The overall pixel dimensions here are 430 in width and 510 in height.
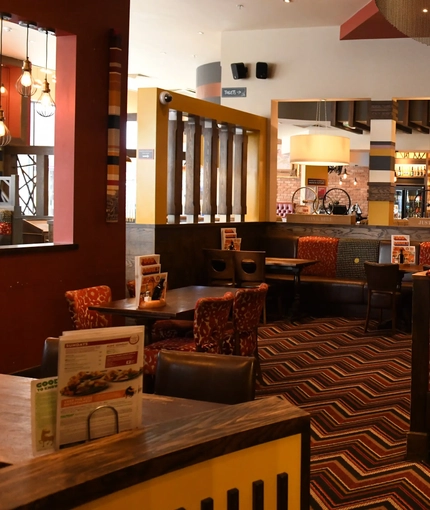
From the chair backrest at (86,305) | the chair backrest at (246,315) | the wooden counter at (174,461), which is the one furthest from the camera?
the chair backrest at (246,315)

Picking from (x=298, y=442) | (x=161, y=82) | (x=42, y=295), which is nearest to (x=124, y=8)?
(x=42, y=295)

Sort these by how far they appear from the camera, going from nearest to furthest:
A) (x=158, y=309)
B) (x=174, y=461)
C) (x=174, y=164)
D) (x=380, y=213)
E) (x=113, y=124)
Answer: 1. (x=174, y=461)
2. (x=158, y=309)
3. (x=113, y=124)
4. (x=174, y=164)
5. (x=380, y=213)

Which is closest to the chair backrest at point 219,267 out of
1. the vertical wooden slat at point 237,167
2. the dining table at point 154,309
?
the vertical wooden slat at point 237,167

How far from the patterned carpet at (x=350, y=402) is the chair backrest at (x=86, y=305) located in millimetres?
1443

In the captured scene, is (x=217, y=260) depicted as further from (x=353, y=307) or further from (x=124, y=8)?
(x=124, y=8)

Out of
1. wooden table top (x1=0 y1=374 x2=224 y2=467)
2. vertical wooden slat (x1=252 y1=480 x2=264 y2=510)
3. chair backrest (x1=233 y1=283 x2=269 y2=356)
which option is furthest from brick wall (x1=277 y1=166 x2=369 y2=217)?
vertical wooden slat (x1=252 y1=480 x2=264 y2=510)

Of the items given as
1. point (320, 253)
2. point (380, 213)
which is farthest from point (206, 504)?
point (380, 213)

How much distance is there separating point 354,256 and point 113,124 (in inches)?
166

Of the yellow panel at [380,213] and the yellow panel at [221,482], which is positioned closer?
the yellow panel at [221,482]

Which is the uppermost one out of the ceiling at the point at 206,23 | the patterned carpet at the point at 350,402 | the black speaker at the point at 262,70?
the ceiling at the point at 206,23

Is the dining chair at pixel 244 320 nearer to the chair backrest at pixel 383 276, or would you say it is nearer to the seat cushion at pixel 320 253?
the chair backrest at pixel 383 276

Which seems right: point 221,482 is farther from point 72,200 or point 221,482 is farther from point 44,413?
point 72,200

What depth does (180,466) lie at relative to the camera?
1.45 meters

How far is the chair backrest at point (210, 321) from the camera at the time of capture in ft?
14.5
